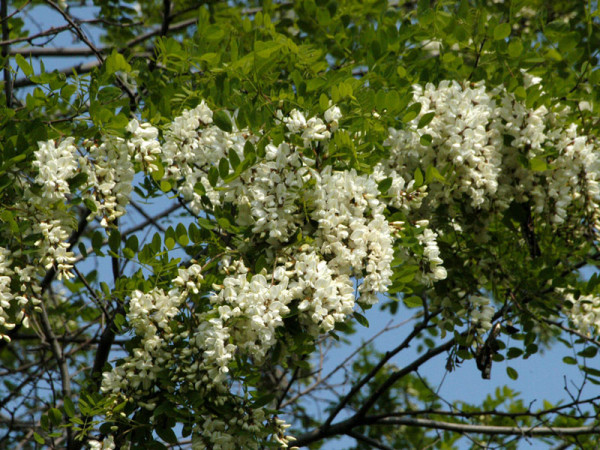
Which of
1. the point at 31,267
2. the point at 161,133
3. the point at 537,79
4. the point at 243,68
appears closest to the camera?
the point at 31,267

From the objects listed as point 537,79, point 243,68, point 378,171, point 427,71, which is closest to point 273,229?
point 378,171

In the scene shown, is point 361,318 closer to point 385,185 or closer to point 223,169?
point 385,185

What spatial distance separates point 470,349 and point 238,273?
4.69 ft

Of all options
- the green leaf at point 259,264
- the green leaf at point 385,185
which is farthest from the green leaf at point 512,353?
the green leaf at point 259,264

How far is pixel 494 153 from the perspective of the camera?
130 inches

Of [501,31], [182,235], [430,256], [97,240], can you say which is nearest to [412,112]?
[430,256]

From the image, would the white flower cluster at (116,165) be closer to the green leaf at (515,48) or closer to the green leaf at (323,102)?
the green leaf at (323,102)

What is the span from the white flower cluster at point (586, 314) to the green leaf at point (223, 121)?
200cm

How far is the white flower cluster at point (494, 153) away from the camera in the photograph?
3172 mm

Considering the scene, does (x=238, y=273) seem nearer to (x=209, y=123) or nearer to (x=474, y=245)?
(x=209, y=123)

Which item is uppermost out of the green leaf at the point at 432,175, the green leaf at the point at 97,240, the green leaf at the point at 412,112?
the green leaf at the point at 412,112

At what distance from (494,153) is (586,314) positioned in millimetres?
1055

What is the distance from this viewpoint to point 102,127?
2775mm

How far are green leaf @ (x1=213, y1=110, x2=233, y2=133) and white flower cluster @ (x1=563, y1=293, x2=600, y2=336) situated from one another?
2.00 meters
